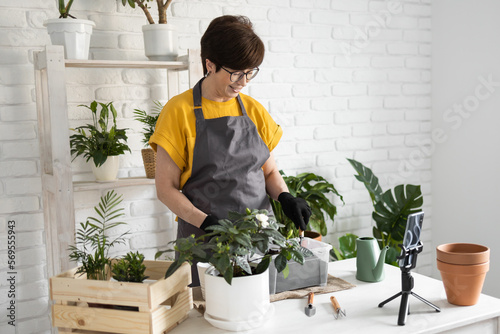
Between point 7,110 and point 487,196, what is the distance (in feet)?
9.01

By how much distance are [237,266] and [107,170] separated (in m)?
1.23

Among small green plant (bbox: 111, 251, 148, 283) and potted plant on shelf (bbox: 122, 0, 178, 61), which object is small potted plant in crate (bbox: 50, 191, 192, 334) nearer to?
small green plant (bbox: 111, 251, 148, 283)

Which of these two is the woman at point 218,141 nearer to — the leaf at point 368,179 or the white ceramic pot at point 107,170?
the white ceramic pot at point 107,170

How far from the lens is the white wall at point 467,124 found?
311 centimetres

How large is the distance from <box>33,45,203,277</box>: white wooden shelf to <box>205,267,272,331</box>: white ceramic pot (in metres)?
1.12

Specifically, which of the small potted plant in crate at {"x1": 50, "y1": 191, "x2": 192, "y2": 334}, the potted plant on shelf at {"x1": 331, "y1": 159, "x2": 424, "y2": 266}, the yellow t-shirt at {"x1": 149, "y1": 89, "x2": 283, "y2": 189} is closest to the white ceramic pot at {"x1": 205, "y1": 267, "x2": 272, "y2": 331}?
the small potted plant in crate at {"x1": 50, "y1": 191, "x2": 192, "y2": 334}

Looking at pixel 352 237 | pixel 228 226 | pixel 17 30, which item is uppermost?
pixel 17 30

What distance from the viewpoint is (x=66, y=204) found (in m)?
2.19

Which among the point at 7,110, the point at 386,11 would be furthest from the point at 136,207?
the point at 386,11

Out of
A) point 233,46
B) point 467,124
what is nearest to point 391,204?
point 467,124

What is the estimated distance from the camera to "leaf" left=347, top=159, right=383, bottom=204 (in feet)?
9.98

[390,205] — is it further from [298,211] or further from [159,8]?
[159,8]

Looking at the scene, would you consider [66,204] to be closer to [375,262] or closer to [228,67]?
[228,67]

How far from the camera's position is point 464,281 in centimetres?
138
